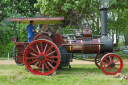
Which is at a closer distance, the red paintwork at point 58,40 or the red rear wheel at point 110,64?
the red rear wheel at point 110,64

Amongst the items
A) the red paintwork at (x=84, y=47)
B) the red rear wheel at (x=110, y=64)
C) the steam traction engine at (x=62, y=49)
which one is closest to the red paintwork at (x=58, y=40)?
the steam traction engine at (x=62, y=49)

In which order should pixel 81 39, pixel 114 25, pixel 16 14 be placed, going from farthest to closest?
pixel 16 14
pixel 114 25
pixel 81 39

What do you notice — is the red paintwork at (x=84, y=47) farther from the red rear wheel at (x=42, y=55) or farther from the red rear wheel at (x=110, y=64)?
the red rear wheel at (x=42, y=55)

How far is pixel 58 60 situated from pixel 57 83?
123 cm

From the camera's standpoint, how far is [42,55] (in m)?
6.16

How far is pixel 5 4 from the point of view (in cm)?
1755

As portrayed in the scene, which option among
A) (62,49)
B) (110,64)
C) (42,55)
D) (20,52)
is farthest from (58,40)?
(110,64)

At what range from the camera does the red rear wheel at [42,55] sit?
20.1 ft

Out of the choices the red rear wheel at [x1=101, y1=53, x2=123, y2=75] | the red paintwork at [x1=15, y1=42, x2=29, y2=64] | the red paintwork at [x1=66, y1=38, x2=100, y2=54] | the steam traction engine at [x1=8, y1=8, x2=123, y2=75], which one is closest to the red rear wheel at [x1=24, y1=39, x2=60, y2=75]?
the steam traction engine at [x1=8, y1=8, x2=123, y2=75]

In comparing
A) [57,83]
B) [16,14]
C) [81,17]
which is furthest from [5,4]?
[57,83]

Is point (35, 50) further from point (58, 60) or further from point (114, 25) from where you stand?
point (114, 25)

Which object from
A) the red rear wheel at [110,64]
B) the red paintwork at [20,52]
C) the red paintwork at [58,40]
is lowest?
the red rear wheel at [110,64]

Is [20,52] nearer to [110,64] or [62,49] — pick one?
[62,49]

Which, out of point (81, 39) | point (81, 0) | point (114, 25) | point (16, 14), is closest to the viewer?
point (81, 39)
